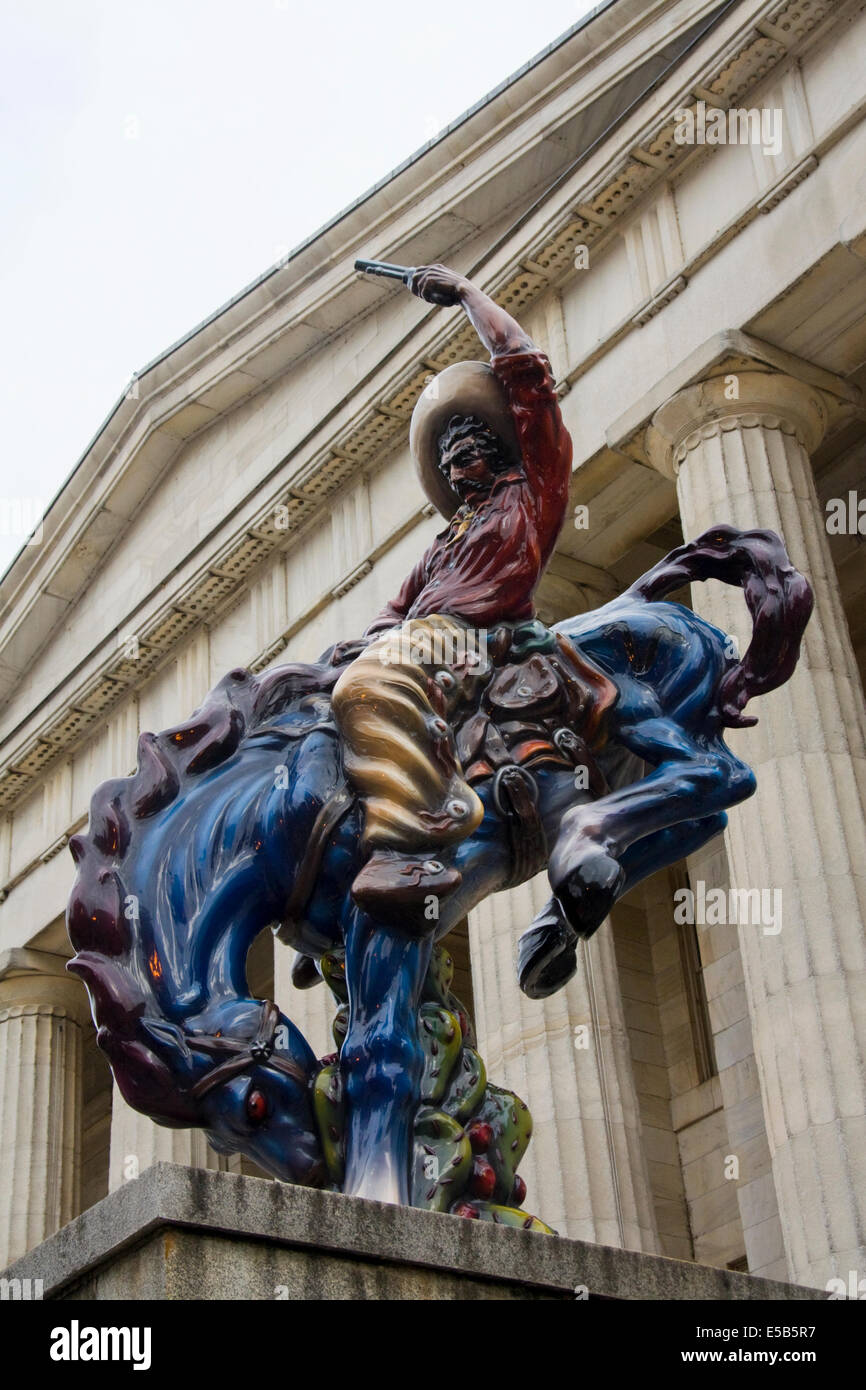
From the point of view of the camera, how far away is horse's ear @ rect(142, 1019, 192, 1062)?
577cm

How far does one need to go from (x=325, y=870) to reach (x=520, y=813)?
66 centimetres

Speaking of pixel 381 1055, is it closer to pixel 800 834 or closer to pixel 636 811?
pixel 636 811

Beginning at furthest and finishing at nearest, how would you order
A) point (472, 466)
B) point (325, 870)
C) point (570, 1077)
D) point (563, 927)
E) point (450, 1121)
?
point (570, 1077) → point (472, 466) → point (563, 927) → point (325, 870) → point (450, 1121)

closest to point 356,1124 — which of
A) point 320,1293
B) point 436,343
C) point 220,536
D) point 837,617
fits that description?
point 320,1293

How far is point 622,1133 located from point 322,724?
11.4 m

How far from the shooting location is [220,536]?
2491 centimetres

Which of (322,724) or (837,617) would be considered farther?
(837,617)

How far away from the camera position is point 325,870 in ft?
19.9

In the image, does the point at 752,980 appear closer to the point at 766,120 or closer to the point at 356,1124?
the point at 766,120

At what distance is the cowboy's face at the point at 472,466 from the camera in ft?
23.2

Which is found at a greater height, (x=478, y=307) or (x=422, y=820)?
(x=478, y=307)

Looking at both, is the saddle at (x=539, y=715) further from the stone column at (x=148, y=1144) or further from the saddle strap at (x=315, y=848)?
the stone column at (x=148, y=1144)

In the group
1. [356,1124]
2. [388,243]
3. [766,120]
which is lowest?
[356,1124]

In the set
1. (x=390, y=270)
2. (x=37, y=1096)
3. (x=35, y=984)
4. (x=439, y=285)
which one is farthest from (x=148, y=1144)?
(x=439, y=285)
